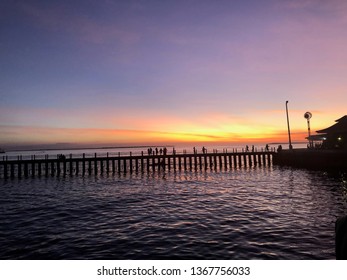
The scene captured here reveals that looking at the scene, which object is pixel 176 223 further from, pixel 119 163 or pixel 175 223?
pixel 119 163

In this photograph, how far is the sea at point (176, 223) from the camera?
10.3 meters

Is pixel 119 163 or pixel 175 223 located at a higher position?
pixel 119 163

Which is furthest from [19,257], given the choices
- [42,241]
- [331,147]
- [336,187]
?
[331,147]

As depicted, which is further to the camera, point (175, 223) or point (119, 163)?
point (119, 163)

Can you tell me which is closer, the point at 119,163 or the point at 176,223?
the point at 176,223

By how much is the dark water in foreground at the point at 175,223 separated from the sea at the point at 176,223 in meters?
0.04

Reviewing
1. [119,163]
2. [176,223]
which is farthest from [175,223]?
[119,163]

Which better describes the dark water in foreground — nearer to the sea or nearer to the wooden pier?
the sea

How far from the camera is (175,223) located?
14359mm

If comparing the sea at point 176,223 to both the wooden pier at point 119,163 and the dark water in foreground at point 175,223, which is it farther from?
the wooden pier at point 119,163

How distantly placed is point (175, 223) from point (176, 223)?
58mm

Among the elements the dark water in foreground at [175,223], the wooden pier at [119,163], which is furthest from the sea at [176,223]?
the wooden pier at [119,163]

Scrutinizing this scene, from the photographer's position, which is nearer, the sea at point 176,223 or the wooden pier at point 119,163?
the sea at point 176,223
